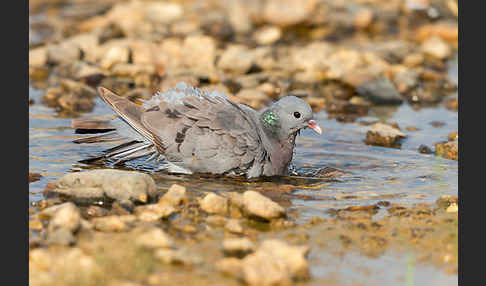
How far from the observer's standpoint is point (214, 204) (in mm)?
5508

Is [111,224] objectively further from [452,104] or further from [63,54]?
[63,54]

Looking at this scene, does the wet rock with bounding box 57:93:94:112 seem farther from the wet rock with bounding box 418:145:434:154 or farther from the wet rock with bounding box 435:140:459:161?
the wet rock with bounding box 435:140:459:161

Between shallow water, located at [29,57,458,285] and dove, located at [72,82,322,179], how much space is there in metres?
0.16

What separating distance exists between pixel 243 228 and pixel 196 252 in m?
0.59

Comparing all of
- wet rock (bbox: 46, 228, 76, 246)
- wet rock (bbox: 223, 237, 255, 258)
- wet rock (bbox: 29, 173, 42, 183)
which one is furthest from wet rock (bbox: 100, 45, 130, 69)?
wet rock (bbox: 223, 237, 255, 258)

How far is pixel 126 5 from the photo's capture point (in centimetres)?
1380

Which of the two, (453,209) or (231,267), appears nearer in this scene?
(231,267)

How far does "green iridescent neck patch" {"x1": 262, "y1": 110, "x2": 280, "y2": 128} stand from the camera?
707 centimetres

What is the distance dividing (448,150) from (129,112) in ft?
10.7

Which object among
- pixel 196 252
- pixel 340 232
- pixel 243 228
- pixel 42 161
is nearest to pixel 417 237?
pixel 340 232

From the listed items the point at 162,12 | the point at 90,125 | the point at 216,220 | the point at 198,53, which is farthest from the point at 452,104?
the point at 162,12

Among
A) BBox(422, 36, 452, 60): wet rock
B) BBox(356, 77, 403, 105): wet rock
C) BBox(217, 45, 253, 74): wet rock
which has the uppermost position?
BBox(422, 36, 452, 60): wet rock

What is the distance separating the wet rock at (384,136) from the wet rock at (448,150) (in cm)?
49

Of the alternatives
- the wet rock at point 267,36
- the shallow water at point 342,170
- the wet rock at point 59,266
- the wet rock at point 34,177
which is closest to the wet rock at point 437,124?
the shallow water at point 342,170
